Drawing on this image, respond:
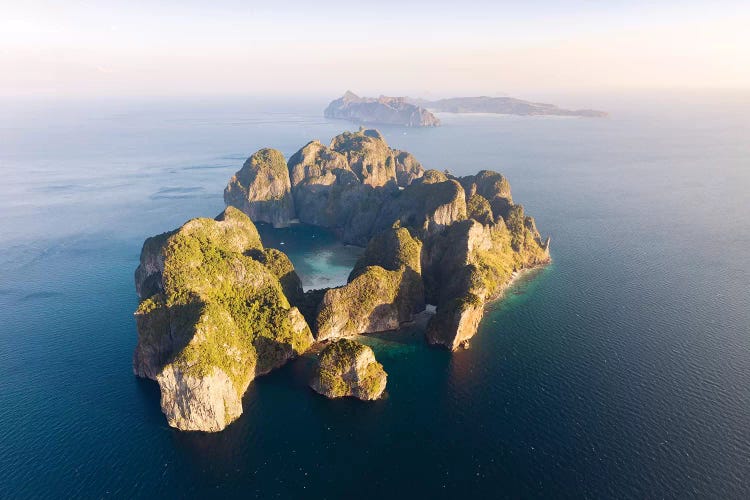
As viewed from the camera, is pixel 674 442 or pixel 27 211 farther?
pixel 27 211

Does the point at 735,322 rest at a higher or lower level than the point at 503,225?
lower

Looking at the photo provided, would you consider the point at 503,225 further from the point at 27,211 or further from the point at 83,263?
the point at 27,211

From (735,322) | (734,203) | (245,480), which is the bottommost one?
(245,480)

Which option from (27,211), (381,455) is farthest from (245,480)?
(27,211)

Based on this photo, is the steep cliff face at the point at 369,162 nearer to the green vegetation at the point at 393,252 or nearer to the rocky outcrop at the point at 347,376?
the green vegetation at the point at 393,252

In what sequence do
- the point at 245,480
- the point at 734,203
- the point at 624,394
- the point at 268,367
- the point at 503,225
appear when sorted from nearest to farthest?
the point at 245,480
the point at 624,394
the point at 268,367
the point at 503,225
the point at 734,203

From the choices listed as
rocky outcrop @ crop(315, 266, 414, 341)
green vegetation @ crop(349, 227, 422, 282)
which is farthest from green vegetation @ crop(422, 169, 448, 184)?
A: rocky outcrop @ crop(315, 266, 414, 341)
